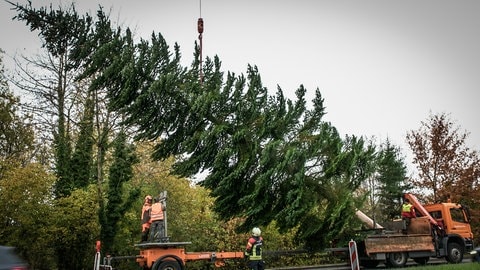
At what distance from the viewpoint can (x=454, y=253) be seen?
65.4ft

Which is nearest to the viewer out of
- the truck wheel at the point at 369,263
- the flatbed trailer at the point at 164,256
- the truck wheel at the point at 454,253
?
the flatbed trailer at the point at 164,256

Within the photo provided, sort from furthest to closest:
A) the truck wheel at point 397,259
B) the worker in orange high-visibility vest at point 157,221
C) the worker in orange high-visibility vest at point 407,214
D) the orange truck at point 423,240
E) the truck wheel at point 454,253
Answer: the worker in orange high-visibility vest at point 407,214 < the truck wheel at point 454,253 < the truck wheel at point 397,259 < the orange truck at point 423,240 < the worker in orange high-visibility vest at point 157,221

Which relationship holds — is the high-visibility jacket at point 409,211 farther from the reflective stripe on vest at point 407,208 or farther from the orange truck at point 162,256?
the orange truck at point 162,256

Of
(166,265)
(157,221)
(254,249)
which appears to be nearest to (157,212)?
(157,221)

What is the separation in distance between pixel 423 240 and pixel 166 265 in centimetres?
1124

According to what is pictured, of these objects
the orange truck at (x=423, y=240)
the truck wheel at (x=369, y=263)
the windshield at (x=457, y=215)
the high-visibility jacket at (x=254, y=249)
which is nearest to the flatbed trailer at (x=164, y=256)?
the high-visibility jacket at (x=254, y=249)

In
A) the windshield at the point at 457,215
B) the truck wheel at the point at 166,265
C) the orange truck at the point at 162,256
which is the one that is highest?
the windshield at the point at 457,215

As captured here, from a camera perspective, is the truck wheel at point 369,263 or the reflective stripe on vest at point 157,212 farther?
the truck wheel at point 369,263

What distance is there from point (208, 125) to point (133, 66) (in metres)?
3.50

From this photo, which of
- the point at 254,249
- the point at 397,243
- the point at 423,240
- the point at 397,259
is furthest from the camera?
the point at 423,240

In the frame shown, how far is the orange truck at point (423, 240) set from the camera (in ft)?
59.1

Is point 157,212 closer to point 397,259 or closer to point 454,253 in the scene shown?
point 397,259

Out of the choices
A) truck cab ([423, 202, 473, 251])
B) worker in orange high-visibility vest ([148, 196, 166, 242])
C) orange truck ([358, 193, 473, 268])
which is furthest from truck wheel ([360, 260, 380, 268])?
worker in orange high-visibility vest ([148, 196, 166, 242])

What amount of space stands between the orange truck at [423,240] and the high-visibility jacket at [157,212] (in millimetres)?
8100
